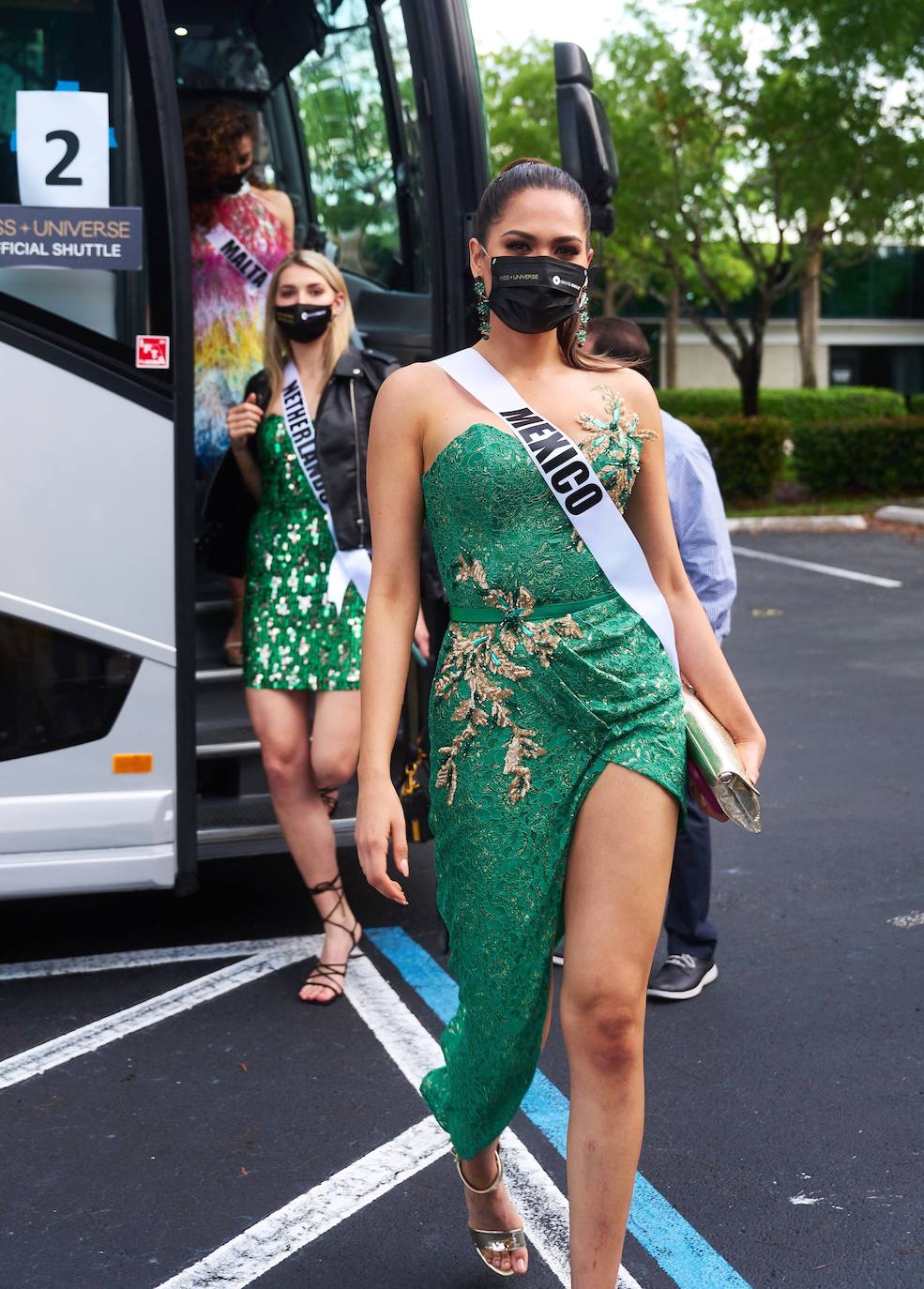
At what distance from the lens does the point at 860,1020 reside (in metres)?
4.13

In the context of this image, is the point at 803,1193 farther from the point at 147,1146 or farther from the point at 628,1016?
the point at 147,1146

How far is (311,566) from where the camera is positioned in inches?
174

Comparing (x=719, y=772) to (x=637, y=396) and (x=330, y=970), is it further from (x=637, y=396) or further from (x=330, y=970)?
(x=330, y=970)

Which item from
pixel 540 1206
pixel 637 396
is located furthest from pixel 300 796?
pixel 637 396

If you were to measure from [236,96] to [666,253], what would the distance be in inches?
748

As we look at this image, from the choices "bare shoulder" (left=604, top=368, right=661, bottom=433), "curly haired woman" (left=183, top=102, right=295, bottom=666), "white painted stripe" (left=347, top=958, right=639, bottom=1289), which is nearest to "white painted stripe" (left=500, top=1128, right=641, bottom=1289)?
"white painted stripe" (left=347, top=958, right=639, bottom=1289)

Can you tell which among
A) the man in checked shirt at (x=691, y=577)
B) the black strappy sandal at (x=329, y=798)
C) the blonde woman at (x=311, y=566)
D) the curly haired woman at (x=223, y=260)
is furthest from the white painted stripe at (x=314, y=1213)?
the curly haired woman at (x=223, y=260)

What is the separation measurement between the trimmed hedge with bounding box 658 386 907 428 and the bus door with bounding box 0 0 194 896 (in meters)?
28.6

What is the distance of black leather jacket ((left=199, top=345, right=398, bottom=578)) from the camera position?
434cm

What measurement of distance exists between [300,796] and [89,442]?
46.4 inches

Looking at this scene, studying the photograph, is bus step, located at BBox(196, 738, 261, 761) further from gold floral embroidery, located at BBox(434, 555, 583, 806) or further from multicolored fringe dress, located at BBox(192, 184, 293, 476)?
gold floral embroidery, located at BBox(434, 555, 583, 806)

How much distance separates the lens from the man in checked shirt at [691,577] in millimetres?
4082

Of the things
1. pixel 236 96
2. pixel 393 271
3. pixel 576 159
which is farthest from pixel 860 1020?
pixel 236 96

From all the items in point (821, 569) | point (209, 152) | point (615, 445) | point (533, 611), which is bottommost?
point (533, 611)
